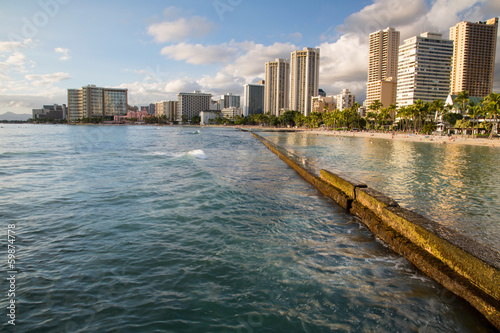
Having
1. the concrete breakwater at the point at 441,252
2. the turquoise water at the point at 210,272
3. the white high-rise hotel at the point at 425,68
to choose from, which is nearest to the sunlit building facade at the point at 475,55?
the white high-rise hotel at the point at 425,68

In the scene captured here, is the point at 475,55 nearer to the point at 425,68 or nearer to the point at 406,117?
the point at 425,68

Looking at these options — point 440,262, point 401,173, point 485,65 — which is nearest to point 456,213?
point 440,262

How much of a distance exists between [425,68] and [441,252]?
17589 cm

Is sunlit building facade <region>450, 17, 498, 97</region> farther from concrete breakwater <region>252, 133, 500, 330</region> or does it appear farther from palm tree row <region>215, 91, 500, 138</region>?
concrete breakwater <region>252, 133, 500, 330</region>

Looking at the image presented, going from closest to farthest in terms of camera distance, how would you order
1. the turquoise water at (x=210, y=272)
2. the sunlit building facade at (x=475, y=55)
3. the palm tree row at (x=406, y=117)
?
the turquoise water at (x=210, y=272) < the palm tree row at (x=406, y=117) < the sunlit building facade at (x=475, y=55)

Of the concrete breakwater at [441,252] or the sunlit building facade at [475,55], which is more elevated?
the sunlit building facade at [475,55]

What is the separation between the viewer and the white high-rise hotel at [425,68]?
498 ft

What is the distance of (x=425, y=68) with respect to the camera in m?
153

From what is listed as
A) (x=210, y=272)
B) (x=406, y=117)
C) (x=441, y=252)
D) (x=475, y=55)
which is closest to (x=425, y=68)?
(x=475, y=55)

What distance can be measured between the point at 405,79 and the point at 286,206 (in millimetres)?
170648

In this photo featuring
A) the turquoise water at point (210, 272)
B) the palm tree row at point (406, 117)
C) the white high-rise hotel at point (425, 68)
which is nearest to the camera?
the turquoise water at point (210, 272)

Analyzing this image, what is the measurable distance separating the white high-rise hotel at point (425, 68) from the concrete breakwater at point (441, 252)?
163515 mm

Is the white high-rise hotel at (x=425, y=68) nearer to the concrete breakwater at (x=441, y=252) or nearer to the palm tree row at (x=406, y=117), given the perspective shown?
the palm tree row at (x=406, y=117)

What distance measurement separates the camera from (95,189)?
12.2m
